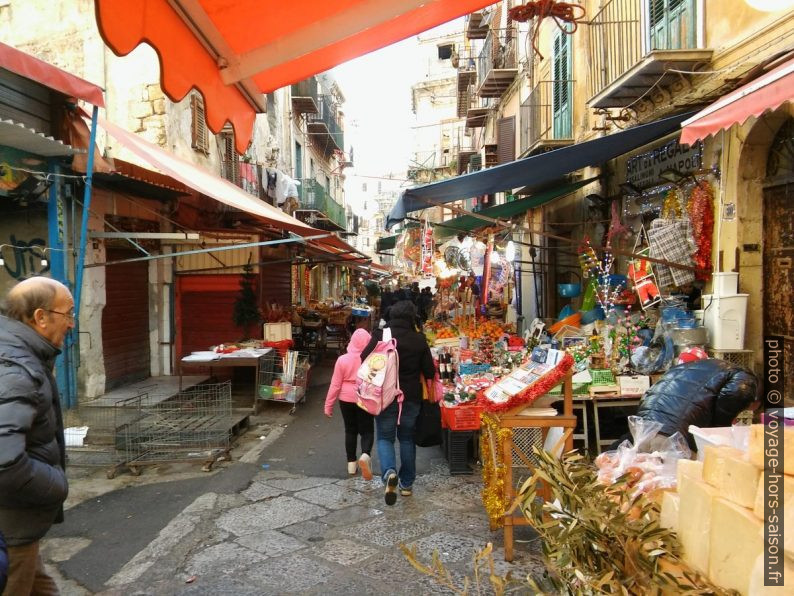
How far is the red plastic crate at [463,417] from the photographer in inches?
242

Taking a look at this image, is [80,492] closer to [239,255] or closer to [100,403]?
[100,403]

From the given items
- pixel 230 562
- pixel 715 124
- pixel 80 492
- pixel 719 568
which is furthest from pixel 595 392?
pixel 80 492

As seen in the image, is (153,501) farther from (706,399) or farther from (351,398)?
(706,399)

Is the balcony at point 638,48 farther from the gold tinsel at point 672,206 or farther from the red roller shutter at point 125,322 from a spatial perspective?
the red roller shutter at point 125,322

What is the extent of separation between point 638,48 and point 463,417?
5.70 metres

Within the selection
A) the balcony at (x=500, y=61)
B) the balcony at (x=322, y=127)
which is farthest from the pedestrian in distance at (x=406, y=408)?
the balcony at (x=322, y=127)

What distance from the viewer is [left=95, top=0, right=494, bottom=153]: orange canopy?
226cm

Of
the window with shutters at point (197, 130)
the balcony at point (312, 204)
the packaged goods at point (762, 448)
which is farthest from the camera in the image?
the balcony at point (312, 204)

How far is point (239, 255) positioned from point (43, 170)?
4179 millimetres

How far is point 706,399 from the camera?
395 cm

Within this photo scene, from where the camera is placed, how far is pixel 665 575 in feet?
5.77

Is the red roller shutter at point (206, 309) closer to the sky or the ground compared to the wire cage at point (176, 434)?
closer to the sky

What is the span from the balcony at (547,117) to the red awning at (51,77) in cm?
762

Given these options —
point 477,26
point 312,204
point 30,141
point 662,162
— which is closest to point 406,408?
point 662,162
